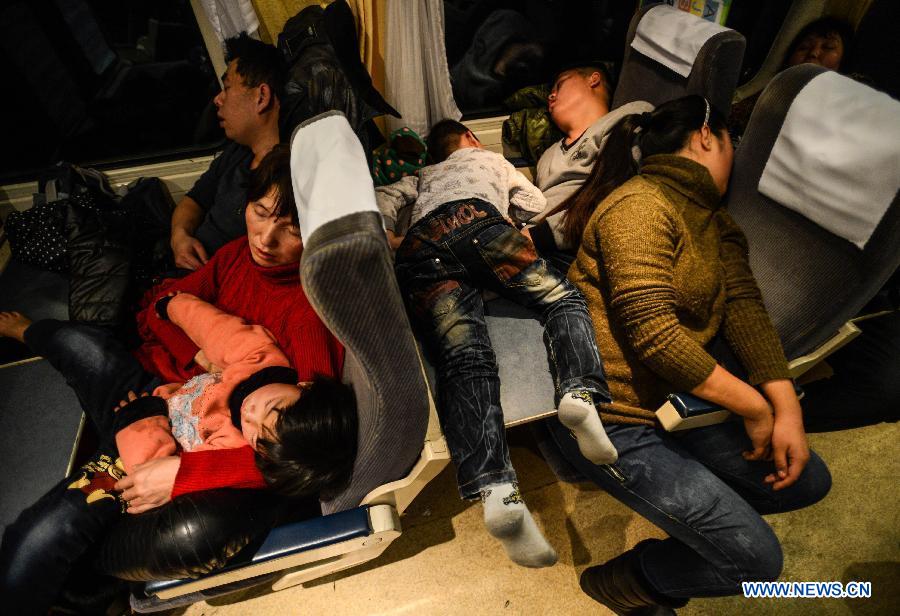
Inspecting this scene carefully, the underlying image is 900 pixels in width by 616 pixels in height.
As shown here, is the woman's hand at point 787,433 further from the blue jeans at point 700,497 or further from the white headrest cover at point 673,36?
the white headrest cover at point 673,36

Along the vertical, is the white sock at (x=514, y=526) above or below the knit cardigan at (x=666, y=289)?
below

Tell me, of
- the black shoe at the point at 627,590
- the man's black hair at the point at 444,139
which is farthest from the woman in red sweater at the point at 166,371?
the black shoe at the point at 627,590

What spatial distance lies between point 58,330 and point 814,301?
231 cm

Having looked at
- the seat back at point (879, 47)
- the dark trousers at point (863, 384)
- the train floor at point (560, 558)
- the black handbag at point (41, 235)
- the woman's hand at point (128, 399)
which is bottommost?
the train floor at point (560, 558)

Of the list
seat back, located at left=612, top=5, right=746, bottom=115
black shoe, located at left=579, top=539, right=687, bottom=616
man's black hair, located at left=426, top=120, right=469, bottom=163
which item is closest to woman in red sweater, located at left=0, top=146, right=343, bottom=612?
man's black hair, located at left=426, top=120, right=469, bottom=163

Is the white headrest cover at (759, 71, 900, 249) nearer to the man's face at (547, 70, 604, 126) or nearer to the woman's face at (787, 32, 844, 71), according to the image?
the man's face at (547, 70, 604, 126)

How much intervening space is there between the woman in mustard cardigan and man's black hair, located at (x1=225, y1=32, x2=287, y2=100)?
4.35 feet

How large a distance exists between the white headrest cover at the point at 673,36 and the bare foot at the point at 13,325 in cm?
263

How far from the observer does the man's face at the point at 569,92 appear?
7.23ft

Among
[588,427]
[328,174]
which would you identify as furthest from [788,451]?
[328,174]

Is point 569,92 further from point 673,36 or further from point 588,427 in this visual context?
point 588,427

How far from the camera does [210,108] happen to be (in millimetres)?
2402

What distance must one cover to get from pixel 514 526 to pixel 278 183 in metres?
1.19

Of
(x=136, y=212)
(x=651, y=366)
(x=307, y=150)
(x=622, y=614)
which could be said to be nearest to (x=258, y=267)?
(x=307, y=150)
